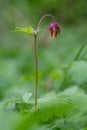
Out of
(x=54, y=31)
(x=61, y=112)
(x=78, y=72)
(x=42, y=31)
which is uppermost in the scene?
(x=42, y=31)

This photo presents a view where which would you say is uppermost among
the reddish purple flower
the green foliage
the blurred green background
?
the blurred green background

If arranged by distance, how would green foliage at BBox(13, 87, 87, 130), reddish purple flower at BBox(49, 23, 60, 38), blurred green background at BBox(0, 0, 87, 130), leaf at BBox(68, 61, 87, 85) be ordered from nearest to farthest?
1. green foliage at BBox(13, 87, 87, 130)
2. reddish purple flower at BBox(49, 23, 60, 38)
3. leaf at BBox(68, 61, 87, 85)
4. blurred green background at BBox(0, 0, 87, 130)

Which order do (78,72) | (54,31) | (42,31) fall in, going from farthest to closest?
1. (42,31)
2. (78,72)
3. (54,31)

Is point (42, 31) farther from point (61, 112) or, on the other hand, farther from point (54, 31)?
point (61, 112)

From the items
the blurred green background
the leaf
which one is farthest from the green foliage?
the blurred green background

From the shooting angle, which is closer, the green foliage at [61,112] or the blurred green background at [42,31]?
the green foliage at [61,112]

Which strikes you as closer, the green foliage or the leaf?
the green foliage

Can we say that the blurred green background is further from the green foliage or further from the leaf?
the green foliage

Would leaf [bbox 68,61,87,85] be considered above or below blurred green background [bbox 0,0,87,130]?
below

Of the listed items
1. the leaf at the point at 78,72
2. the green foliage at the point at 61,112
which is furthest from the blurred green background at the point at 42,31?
the green foliage at the point at 61,112

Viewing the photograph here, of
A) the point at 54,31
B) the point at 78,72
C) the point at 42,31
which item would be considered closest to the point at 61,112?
the point at 54,31

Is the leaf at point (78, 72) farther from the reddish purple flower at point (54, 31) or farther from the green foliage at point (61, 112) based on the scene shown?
the reddish purple flower at point (54, 31)

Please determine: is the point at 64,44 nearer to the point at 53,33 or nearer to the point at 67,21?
the point at 67,21
